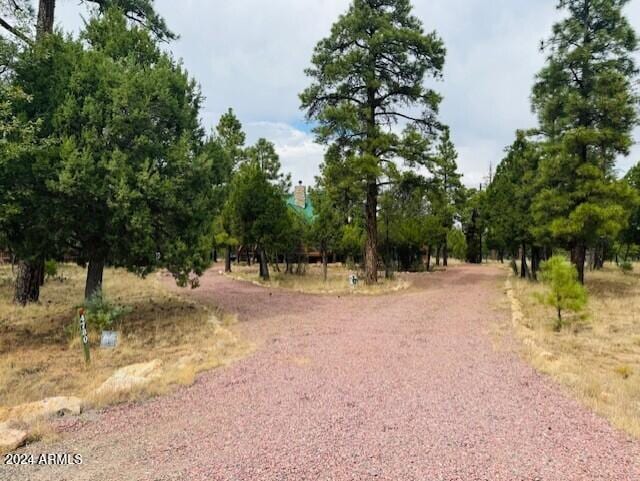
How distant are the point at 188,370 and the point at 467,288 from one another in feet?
45.2

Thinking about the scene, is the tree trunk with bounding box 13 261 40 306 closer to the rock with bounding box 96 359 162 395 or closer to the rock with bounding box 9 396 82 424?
the rock with bounding box 96 359 162 395

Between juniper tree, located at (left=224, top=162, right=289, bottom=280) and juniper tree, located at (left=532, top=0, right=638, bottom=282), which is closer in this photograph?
juniper tree, located at (left=532, top=0, right=638, bottom=282)

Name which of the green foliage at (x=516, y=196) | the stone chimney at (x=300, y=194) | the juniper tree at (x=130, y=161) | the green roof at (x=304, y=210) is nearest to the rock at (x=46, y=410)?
the juniper tree at (x=130, y=161)

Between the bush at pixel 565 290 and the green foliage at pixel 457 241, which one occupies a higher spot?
the green foliage at pixel 457 241

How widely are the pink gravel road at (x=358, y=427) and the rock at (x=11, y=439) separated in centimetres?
13

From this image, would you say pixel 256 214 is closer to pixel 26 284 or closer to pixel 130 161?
pixel 26 284

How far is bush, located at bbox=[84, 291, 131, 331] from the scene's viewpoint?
8.22 meters

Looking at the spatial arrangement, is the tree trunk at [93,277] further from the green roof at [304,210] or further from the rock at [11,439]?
the green roof at [304,210]

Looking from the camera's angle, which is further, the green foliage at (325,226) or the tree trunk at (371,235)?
the green foliage at (325,226)

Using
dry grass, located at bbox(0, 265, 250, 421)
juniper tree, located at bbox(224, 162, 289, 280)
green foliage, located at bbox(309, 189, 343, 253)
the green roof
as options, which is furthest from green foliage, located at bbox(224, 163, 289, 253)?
dry grass, located at bbox(0, 265, 250, 421)

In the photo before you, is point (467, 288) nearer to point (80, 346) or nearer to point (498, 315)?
point (498, 315)

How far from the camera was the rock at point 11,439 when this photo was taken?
364cm

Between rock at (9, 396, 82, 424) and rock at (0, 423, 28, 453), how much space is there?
0.30 metres

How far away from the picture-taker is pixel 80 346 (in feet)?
24.9
